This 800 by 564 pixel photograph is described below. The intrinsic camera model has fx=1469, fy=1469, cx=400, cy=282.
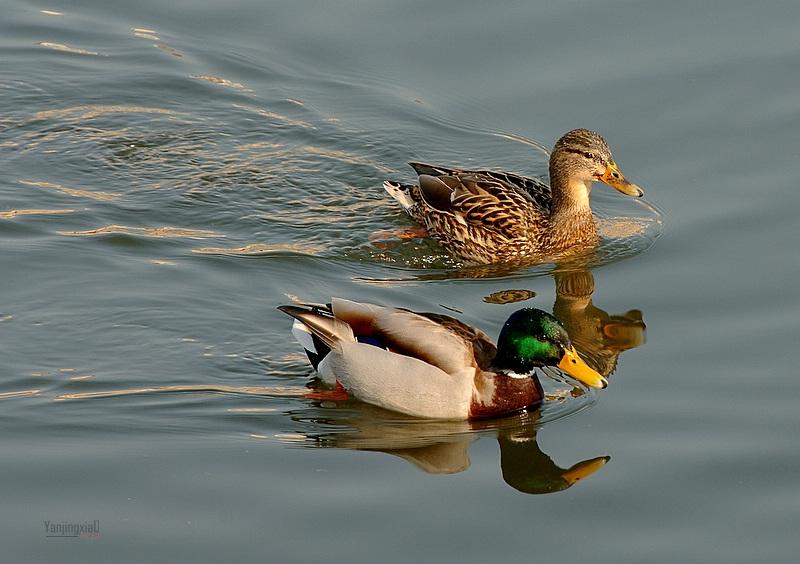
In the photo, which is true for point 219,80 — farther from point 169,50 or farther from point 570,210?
point 570,210

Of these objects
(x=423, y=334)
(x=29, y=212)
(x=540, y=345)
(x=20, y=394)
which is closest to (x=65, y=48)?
(x=29, y=212)

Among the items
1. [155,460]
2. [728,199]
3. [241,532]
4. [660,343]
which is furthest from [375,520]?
[728,199]

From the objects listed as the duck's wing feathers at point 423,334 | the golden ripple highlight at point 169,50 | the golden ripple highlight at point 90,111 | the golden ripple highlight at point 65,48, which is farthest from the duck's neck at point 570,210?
the golden ripple highlight at point 65,48

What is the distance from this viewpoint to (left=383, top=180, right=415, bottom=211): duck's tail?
1276cm

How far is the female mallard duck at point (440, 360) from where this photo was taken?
9539 mm

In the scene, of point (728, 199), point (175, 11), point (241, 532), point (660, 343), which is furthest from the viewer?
point (175, 11)

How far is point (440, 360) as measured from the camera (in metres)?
9.58

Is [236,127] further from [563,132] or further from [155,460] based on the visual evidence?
[155,460]

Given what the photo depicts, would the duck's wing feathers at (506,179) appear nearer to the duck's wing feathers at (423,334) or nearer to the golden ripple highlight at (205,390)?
the duck's wing feathers at (423,334)

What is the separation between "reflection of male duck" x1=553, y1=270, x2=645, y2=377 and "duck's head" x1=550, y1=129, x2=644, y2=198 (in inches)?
36.3

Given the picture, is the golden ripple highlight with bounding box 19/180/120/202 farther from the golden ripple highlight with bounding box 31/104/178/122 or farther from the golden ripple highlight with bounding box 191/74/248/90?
the golden ripple highlight with bounding box 191/74/248/90

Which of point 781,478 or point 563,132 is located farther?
point 563,132

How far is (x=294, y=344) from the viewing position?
10484 mm

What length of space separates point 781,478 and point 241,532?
3116 millimetres
